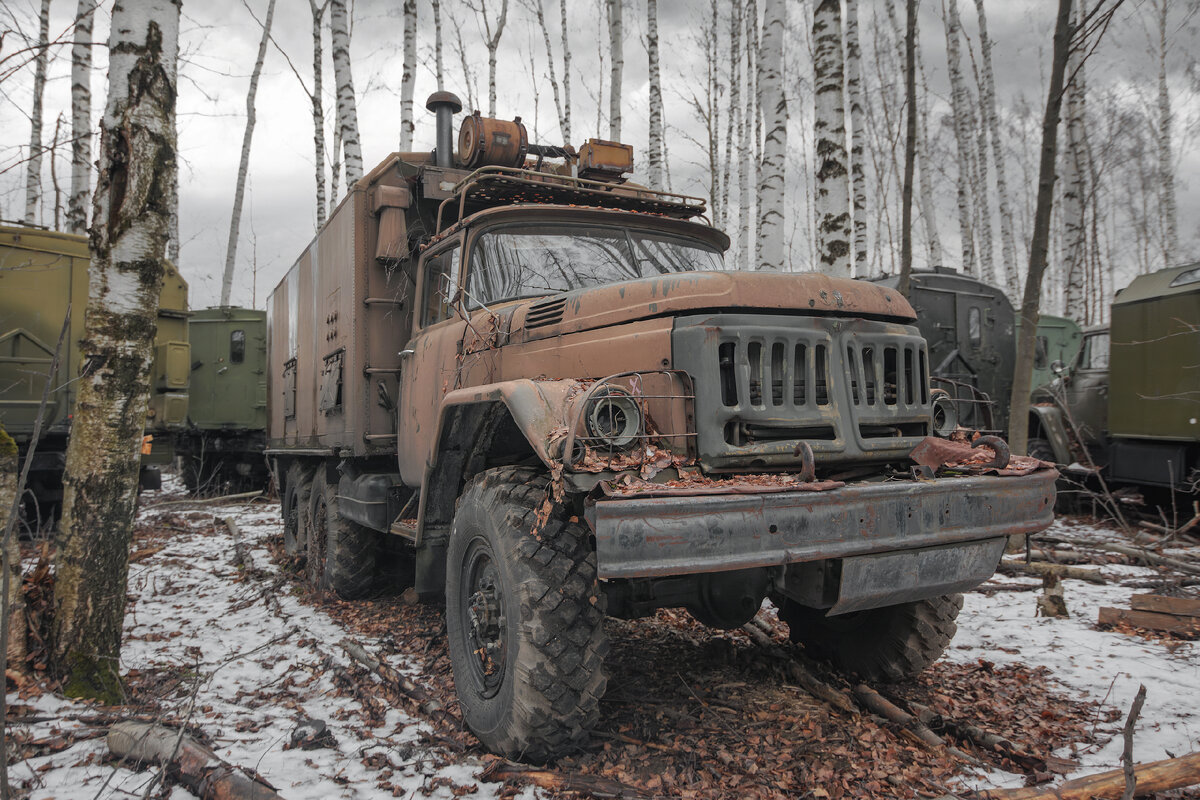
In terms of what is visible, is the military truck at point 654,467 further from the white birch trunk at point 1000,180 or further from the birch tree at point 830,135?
the white birch trunk at point 1000,180

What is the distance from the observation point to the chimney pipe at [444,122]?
615 cm

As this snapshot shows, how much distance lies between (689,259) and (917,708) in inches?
115

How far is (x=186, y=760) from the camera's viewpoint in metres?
2.95

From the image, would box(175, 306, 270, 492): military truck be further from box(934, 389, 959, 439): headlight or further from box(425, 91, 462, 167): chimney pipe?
box(934, 389, 959, 439): headlight

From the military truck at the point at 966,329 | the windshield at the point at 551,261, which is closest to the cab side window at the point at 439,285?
the windshield at the point at 551,261

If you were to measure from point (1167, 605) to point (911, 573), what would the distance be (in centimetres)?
310

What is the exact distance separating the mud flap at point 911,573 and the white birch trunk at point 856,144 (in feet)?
31.1

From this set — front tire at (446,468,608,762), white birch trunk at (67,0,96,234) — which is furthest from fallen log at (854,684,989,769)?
white birch trunk at (67,0,96,234)

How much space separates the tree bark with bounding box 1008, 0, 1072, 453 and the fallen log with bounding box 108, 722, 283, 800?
20.7ft

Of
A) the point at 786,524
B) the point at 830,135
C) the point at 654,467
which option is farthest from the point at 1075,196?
the point at 654,467

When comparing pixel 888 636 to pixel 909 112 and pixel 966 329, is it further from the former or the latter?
pixel 966 329

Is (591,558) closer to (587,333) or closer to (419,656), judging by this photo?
(587,333)

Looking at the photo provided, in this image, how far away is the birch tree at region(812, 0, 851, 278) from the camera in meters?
8.02

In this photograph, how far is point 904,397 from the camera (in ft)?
12.1
